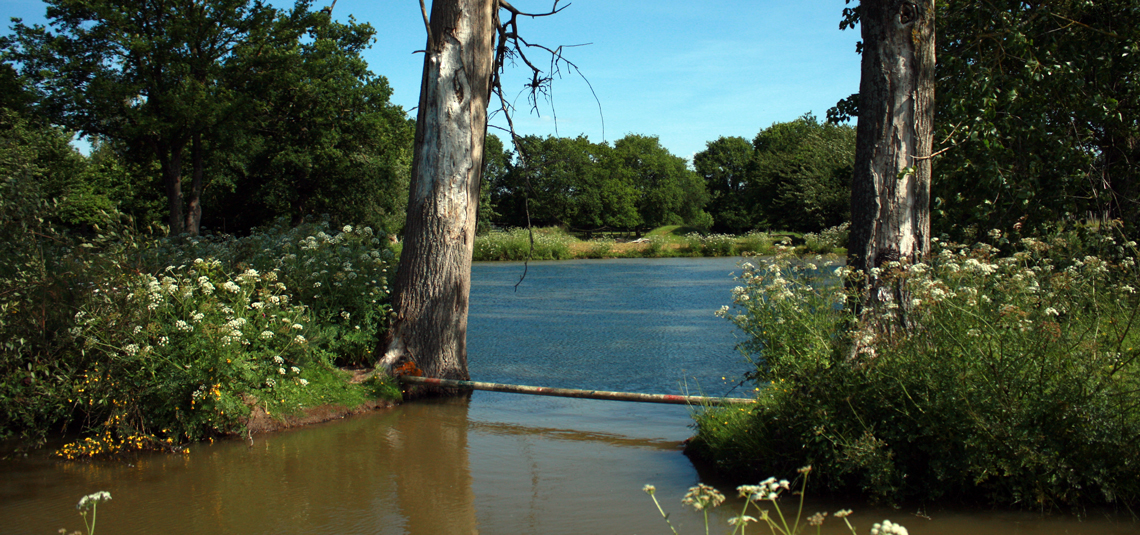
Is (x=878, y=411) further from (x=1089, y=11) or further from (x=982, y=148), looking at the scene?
(x=1089, y=11)

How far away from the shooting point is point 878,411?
4078mm

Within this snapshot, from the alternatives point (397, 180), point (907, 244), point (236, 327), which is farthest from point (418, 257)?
point (397, 180)

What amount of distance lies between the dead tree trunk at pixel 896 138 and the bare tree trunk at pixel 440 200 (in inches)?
156

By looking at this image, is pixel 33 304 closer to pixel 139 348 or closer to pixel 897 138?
pixel 139 348

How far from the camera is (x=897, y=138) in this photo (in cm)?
543

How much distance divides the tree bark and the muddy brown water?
216 cm

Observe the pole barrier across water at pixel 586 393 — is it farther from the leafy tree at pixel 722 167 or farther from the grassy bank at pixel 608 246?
the leafy tree at pixel 722 167

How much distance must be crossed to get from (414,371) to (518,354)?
321 centimetres

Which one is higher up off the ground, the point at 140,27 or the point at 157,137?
the point at 140,27

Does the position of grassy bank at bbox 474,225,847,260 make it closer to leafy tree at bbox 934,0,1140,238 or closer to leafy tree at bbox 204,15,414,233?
leafy tree at bbox 204,15,414,233

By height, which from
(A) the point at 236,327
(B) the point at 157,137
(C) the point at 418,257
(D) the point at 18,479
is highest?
(B) the point at 157,137

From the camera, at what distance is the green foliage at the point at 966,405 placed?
3725 mm

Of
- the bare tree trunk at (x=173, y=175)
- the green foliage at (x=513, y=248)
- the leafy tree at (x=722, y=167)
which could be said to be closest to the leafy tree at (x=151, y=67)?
the bare tree trunk at (x=173, y=175)

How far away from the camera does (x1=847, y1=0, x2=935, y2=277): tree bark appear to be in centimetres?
541
